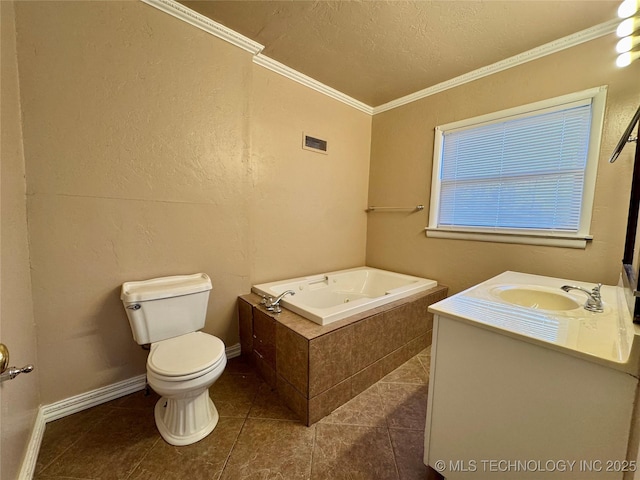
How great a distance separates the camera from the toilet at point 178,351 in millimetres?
1248

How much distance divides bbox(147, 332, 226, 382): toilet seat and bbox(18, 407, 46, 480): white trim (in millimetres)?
568

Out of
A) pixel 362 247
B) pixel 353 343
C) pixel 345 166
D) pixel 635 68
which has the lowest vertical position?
pixel 353 343

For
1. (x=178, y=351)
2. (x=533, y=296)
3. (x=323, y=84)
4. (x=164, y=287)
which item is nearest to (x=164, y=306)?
(x=164, y=287)

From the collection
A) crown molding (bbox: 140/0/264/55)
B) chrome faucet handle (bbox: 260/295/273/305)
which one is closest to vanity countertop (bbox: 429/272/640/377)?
chrome faucet handle (bbox: 260/295/273/305)

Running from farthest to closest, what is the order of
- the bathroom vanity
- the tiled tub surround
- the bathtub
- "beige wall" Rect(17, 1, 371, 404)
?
the bathtub → the tiled tub surround → "beige wall" Rect(17, 1, 371, 404) → the bathroom vanity

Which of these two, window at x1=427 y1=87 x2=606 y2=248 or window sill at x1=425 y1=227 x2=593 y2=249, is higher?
window at x1=427 y1=87 x2=606 y2=248

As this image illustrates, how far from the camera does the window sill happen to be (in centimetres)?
179

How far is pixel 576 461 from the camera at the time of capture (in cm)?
77

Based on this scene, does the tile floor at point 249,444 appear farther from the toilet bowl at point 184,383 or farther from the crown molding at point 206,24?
the crown molding at point 206,24

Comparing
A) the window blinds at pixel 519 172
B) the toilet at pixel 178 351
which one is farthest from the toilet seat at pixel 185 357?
the window blinds at pixel 519 172

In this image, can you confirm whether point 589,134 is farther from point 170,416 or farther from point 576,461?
point 170,416

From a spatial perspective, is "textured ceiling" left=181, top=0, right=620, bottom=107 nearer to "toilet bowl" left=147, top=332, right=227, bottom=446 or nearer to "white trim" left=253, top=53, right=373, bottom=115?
"white trim" left=253, top=53, right=373, bottom=115

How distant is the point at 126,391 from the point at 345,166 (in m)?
2.70

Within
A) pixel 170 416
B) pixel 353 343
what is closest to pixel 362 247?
pixel 353 343
